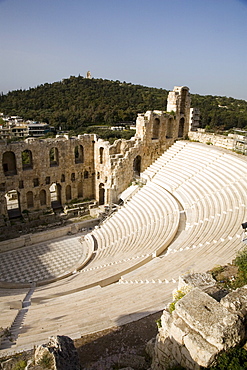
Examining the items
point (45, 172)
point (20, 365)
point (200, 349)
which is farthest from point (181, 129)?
point (20, 365)

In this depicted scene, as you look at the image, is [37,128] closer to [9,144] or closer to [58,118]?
[58,118]

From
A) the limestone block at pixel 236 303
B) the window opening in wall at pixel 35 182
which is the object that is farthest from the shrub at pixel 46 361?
the window opening in wall at pixel 35 182

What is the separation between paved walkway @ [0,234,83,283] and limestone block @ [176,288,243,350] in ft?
34.7

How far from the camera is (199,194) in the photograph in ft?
58.7

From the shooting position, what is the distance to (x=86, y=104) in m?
55.2

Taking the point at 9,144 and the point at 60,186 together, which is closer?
the point at 9,144

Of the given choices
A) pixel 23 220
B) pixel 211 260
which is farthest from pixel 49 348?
pixel 23 220

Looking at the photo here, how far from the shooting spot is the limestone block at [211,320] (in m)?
5.16

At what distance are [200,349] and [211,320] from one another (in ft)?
1.82

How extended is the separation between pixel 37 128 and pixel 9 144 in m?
32.3

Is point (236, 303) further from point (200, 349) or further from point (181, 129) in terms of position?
point (181, 129)

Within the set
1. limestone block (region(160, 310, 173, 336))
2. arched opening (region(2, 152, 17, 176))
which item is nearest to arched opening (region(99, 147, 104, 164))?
arched opening (region(2, 152, 17, 176))

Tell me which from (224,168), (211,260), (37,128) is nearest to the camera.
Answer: (211,260)

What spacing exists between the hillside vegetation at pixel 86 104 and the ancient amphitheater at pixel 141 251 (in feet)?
70.4
